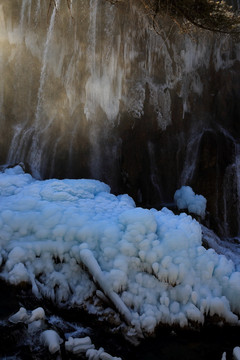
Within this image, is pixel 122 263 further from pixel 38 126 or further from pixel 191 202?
pixel 38 126

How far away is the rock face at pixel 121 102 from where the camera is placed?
24.5 ft

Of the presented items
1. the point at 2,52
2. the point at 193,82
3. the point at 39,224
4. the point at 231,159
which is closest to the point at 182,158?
the point at 231,159

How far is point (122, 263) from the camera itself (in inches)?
160

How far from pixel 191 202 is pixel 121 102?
3.00 metres

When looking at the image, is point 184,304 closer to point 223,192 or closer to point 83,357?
point 83,357

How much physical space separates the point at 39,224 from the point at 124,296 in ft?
4.62

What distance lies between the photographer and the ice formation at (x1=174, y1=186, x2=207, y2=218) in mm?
7988

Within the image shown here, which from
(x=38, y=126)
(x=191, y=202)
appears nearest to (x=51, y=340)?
(x=38, y=126)

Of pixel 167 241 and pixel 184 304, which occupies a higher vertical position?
pixel 167 241

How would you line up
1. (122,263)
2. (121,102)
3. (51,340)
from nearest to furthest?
(51,340) < (122,263) < (121,102)

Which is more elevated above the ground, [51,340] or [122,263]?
[122,263]

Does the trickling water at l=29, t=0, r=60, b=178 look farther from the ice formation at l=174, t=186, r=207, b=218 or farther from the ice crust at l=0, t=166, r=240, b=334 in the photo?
the ice formation at l=174, t=186, r=207, b=218

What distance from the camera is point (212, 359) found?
136 inches

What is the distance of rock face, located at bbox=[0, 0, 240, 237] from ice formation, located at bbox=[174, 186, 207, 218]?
0.82m
